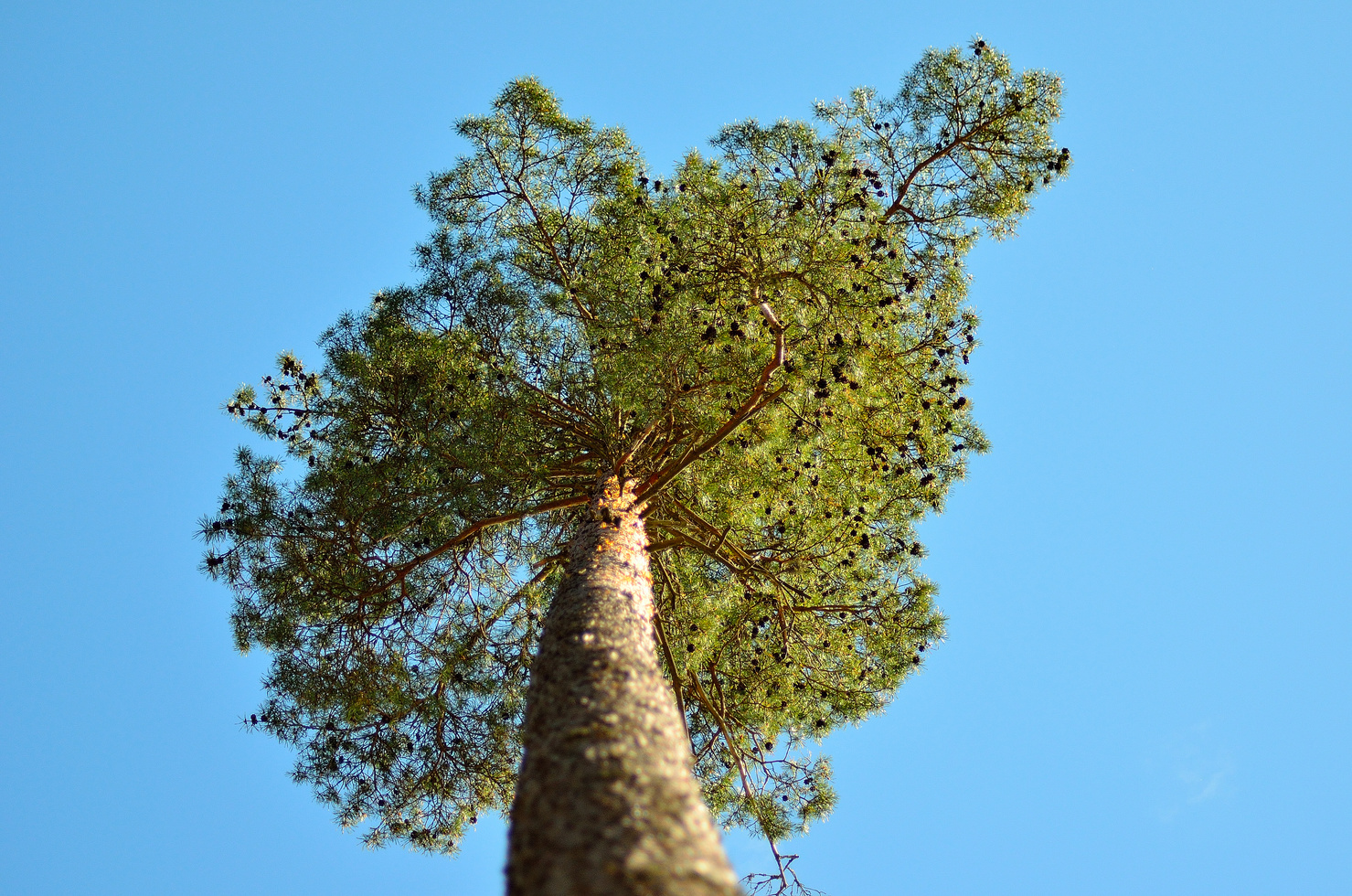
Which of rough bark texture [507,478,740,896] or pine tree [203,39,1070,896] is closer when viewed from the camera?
rough bark texture [507,478,740,896]

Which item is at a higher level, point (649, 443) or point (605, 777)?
point (649, 443)

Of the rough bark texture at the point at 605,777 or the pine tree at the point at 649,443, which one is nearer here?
the rough bark texture at the point at 605,777

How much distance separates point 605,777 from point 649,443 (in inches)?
175

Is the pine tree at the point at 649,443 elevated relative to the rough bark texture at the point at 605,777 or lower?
elevated

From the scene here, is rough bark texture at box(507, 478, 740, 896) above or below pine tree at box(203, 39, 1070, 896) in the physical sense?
below

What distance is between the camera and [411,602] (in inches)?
234

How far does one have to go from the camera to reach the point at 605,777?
2.31 m

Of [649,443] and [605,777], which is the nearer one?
[605,777]

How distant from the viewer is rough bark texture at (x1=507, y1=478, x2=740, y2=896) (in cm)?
192

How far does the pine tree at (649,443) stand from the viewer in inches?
208

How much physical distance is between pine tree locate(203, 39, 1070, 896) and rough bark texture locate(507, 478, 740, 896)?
1.19m

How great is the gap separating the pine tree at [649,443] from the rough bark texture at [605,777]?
3.91 ft

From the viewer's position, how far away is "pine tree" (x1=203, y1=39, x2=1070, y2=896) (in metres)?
5.29

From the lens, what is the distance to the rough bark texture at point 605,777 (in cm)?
192
